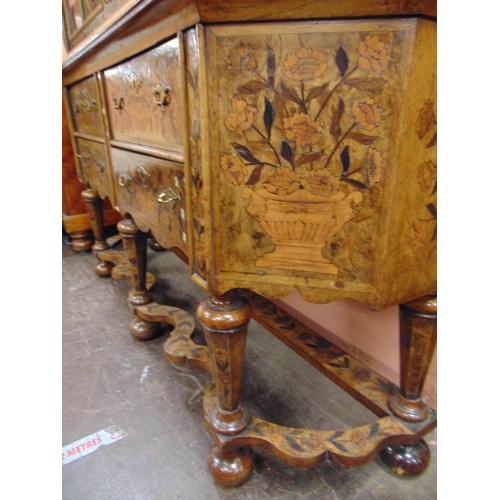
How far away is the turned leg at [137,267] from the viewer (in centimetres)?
143

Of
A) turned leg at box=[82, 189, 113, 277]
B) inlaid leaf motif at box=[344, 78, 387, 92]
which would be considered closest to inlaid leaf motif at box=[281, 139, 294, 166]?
inlaid leaf motif at box=[344, 78, 387, 92]

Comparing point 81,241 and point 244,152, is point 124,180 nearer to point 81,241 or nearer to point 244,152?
point 244,152

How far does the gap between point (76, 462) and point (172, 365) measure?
46cm

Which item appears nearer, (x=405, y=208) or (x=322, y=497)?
(x=405, y=208)

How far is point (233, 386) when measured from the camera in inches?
33.7

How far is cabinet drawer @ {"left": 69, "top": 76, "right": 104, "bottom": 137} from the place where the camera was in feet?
4.66

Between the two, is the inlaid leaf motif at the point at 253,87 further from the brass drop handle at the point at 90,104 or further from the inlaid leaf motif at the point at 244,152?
the brass drop handle at the point at 90,104

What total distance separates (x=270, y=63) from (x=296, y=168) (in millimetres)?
178

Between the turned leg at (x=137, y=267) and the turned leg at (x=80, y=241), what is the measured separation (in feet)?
3.91

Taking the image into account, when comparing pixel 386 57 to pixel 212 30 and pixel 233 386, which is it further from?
pixel 233 386

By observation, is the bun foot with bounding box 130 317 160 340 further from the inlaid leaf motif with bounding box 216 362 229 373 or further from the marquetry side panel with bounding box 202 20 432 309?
the marquetry side panel with bounding box 202 20 432 309

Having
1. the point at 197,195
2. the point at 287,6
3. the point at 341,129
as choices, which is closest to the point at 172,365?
the point at 197,195

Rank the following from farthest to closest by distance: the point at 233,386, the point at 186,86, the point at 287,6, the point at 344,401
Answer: the point at 344,401, the point at 233,386, the point at 186,86, the point at 287,6

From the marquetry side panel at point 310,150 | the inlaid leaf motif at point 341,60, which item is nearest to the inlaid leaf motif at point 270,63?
the marquetry side panel at point 310,150
